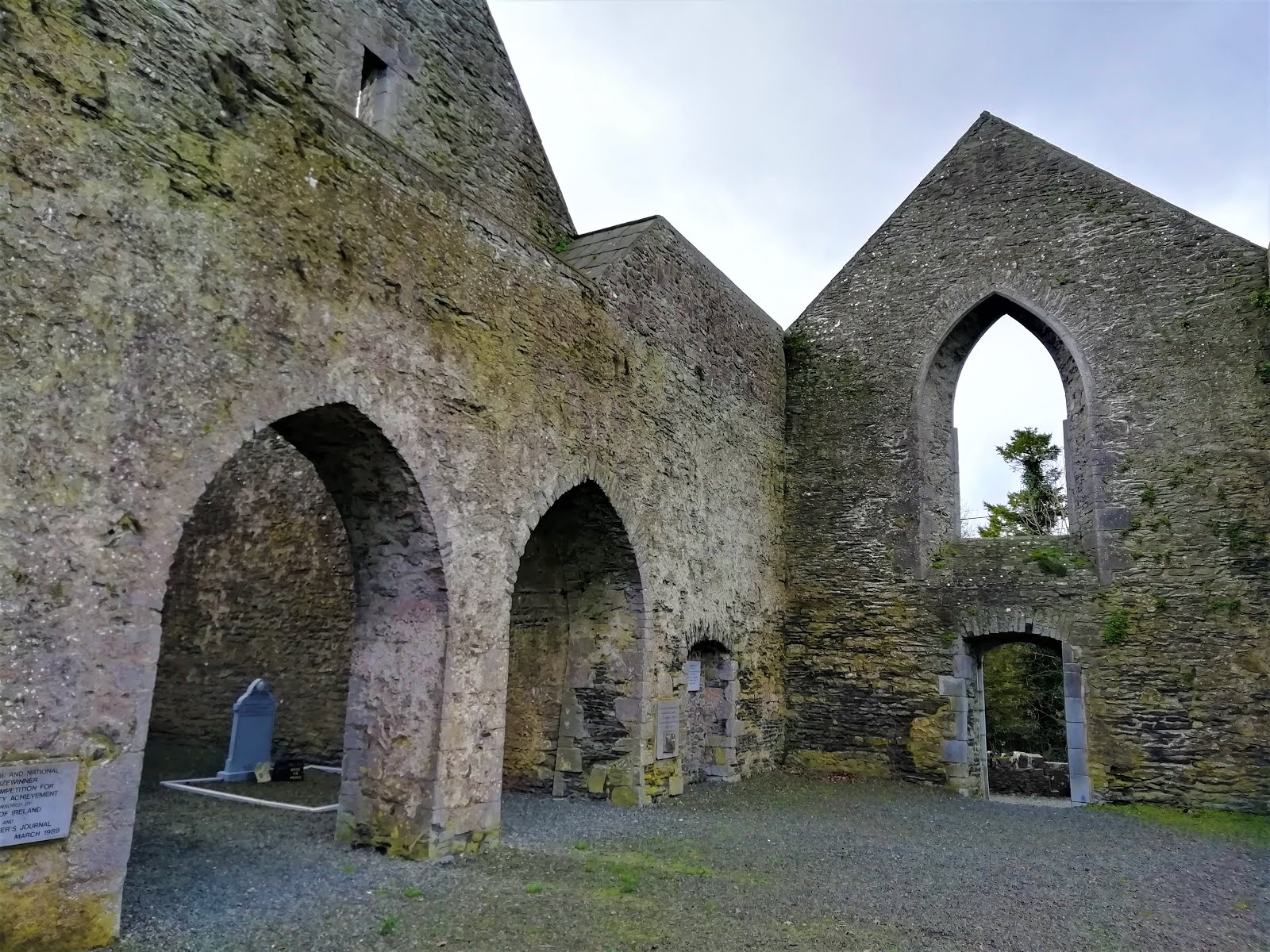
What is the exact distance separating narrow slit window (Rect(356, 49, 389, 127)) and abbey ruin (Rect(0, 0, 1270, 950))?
0.14 feet

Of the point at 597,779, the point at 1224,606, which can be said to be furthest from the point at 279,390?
the point at 1224,606

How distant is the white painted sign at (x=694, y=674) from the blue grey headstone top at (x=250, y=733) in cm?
432

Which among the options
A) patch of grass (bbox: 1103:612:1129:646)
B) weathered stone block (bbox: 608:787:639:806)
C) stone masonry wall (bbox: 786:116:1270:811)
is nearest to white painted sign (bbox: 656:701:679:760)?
weathered stone block (bbox: 608:787:639:806)

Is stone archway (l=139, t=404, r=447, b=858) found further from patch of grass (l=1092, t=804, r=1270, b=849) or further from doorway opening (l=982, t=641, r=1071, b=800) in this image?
doorway opening (l=982, t=641, r=1071, b=800)

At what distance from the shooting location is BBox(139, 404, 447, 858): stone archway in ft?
18.4

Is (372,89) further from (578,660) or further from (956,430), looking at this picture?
(956,430)

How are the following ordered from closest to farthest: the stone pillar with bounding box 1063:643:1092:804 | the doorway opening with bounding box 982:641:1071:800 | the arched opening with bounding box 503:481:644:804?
1. the arched opening with bounding box 503:481:644:804
2. the stone pillar with bounding box 1063:643:1092:804
3. the doorway opening with bounding box 982:641:1071:800

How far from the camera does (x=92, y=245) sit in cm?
408

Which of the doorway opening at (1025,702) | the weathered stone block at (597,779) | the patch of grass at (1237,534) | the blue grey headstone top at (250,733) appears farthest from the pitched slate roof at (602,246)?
the doorway opening at (1025,702)

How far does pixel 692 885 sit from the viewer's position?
206 inches

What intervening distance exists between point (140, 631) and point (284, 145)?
2.80 m

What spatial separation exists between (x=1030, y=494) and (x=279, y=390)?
2179cm

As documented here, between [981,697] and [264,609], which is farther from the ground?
[264,609]

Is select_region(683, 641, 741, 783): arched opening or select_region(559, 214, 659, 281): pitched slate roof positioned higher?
Result: select_region(559, 214, 659, 281): pitched slate roof
